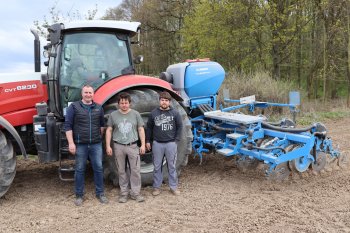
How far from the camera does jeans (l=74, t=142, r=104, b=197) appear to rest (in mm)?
4359

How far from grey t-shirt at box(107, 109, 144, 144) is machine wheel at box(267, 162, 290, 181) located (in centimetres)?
182

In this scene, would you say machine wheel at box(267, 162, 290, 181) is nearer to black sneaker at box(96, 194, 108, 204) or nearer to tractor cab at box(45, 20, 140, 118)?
black sneaker at box(96, 194, 108, 204)

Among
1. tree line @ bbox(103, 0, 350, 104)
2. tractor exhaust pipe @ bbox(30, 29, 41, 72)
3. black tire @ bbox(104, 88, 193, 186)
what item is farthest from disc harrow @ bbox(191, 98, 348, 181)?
tree line @ bbox(103, 0, 350, 104)

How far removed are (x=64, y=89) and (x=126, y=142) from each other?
1.05m

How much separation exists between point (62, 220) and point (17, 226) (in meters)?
0.44

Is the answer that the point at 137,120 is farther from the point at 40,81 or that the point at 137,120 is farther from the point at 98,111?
the point at 40,81

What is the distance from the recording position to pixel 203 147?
5.64 metres

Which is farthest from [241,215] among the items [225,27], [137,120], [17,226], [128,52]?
[225,27]

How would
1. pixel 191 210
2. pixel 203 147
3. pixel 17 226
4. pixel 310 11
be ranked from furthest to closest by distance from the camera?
1. pixel 310 11
2. pixel 203 147
3. pixel 191 210
4. pixel 17 226

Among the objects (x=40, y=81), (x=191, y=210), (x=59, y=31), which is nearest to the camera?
(x=191, y=210)

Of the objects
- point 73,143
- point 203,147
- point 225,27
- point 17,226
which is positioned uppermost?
point 225,27

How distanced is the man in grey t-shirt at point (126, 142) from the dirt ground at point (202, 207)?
7.9 inches

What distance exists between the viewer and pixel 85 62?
185 inches

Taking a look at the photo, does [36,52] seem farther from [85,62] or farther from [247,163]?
[247,163]
